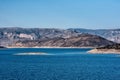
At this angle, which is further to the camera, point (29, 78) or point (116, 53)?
point (116, 53)

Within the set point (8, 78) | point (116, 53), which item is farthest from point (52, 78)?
point (116, 53)

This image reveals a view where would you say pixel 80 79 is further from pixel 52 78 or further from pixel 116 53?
pixel 116 53

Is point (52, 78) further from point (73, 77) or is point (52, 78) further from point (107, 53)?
point (107, 53)

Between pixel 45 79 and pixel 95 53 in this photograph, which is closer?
pixel 45 79

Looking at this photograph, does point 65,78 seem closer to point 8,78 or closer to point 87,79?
point 87,79

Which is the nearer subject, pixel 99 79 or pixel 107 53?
pixel 99 79

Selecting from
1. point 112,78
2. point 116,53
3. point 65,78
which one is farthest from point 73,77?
point 116,53

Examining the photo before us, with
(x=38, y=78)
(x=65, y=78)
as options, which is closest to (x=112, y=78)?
(x=65, y=78)
